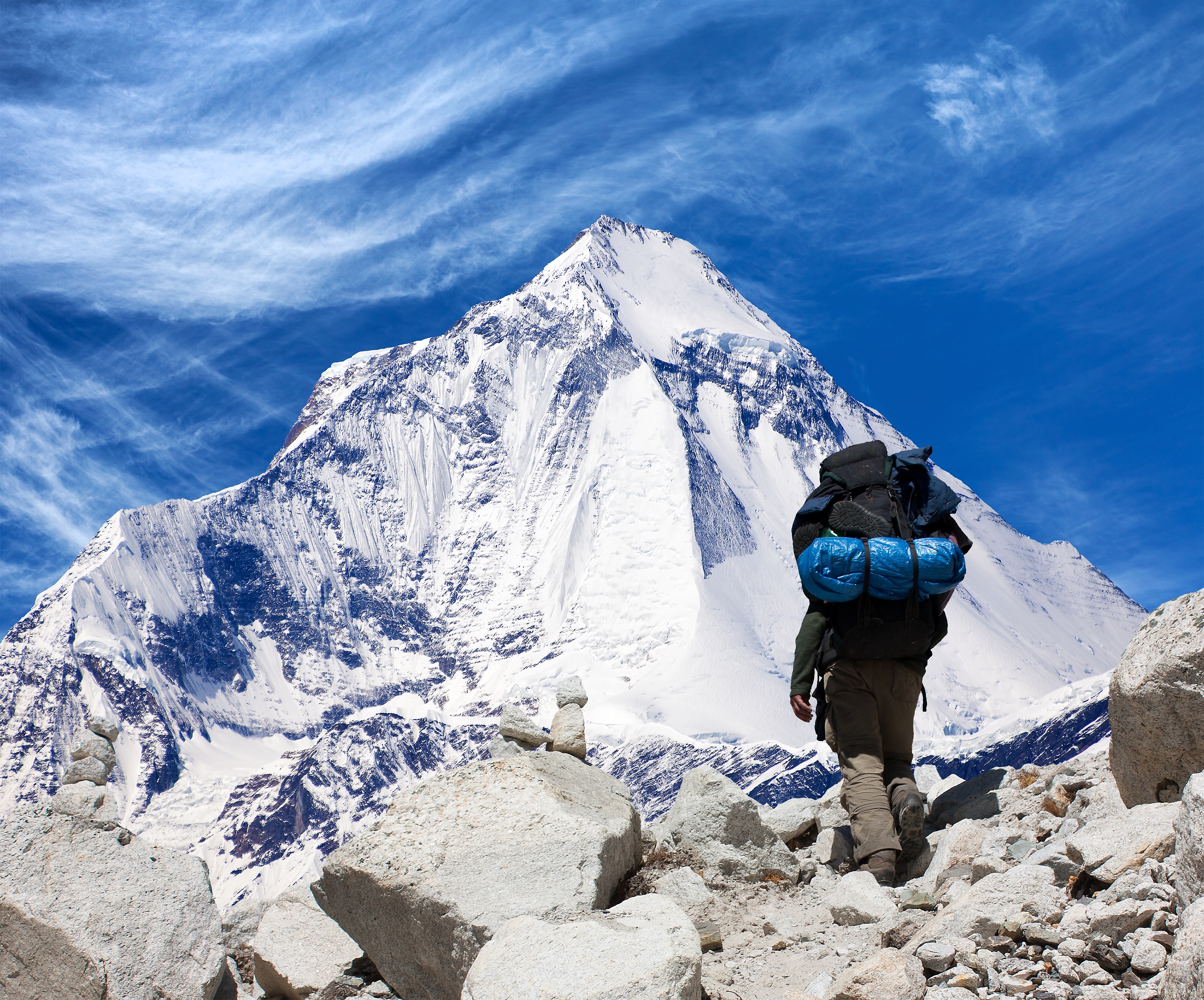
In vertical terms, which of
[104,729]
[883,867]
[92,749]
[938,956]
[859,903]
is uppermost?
[104,729]

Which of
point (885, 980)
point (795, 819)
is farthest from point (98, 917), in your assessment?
point (795, 819)

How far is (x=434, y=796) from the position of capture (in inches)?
219

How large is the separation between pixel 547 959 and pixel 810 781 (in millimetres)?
196214

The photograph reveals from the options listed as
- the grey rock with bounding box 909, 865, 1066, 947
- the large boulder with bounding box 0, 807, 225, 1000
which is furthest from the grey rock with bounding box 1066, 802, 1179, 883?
the large boulder with bounding box 0, 807, 225, 1000

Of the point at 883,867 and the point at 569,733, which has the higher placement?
the point at 569,733

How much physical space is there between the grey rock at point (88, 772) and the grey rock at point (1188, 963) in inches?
332

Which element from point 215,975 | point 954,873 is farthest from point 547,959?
point 954,873

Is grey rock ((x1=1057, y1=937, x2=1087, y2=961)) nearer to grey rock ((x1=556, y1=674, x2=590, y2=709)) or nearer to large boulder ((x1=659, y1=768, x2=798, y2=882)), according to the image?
large boulder ((x1=659, y1=768, x2=798, y2=882))

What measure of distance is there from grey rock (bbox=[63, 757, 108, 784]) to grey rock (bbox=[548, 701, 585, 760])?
3.94 meters

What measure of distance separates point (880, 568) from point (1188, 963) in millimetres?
3454

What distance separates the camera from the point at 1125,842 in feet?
13.5

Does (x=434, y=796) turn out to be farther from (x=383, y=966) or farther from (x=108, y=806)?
(x=108, y=806)

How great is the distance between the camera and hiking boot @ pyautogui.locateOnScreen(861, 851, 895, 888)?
6.11 metres

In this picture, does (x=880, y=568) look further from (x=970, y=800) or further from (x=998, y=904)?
Answer: (x=998, y=904)
